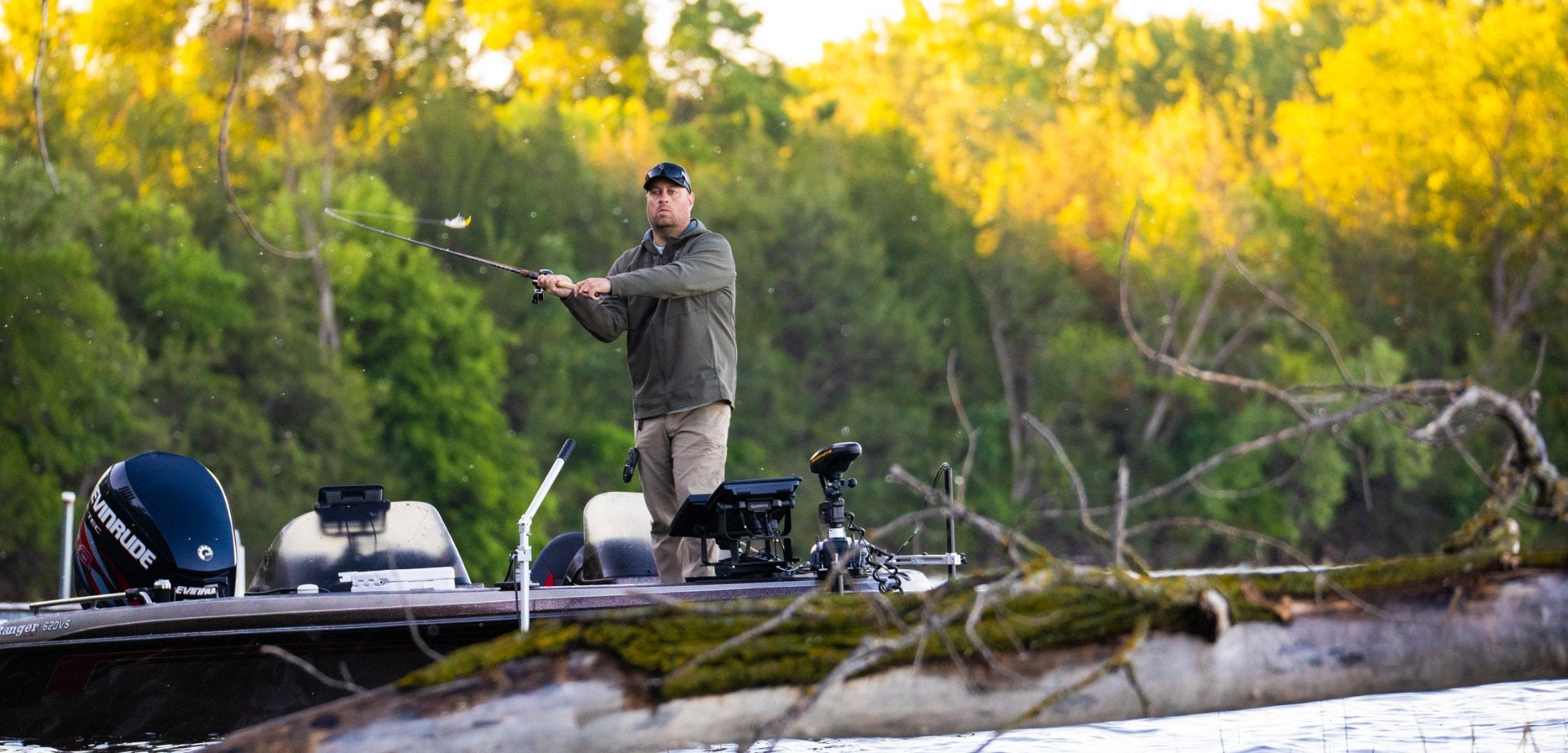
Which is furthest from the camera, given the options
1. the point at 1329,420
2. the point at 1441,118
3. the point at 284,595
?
the point at 1441,118

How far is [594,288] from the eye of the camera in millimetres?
6047

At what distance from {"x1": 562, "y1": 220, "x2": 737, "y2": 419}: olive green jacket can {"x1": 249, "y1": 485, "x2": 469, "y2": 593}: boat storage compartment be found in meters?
0.90

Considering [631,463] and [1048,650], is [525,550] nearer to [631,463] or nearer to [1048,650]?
[631,463]

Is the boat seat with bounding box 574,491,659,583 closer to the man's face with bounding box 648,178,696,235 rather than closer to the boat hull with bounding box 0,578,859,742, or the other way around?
the boat hull with bounding box 0,578,859,742

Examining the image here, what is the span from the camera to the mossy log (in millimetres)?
3182

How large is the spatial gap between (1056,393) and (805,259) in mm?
4884

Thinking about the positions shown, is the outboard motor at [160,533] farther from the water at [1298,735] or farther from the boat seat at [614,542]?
the boat seat at [614,542]

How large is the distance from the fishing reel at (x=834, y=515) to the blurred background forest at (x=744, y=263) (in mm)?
17331

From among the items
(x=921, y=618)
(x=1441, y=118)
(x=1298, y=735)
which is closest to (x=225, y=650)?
(x=921, y=618)

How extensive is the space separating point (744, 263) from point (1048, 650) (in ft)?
91.5

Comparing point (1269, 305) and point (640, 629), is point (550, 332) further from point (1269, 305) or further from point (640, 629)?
point (640, 629)

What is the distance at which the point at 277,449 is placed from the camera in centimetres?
2536

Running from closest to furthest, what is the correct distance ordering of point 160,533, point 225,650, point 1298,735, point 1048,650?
point 1048,650 → point 225,650 → point 160,533 → point 1298,735

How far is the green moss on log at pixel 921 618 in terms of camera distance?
319cm
